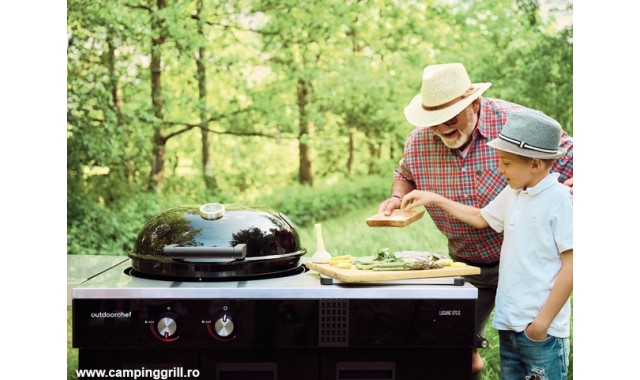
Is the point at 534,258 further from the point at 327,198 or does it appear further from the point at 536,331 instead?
the point at 327,198

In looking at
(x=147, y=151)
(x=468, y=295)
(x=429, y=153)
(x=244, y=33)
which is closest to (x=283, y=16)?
(x=244, y=33)

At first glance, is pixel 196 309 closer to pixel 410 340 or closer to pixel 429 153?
pixel 410 340

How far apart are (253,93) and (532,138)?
14.9 feet

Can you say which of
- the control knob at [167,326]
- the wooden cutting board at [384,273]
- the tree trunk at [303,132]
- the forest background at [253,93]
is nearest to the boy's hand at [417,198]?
the wooden cutting board at [384,273]

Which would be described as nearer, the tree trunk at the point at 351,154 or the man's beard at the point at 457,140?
the man's beard at the point at 457,140

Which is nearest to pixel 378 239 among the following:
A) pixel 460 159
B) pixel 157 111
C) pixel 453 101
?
pixel 157 111

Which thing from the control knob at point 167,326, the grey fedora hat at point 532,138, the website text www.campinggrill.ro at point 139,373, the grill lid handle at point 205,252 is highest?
the grey fedora hat at point 532,138

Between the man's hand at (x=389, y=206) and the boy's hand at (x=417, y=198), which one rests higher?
the boy's hand at (x=417, y=198)

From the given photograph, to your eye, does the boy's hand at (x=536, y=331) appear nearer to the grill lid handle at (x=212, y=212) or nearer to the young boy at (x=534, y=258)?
the young boy at (x=534, y=258)

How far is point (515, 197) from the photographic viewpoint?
299 cm

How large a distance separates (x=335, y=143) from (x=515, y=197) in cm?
426

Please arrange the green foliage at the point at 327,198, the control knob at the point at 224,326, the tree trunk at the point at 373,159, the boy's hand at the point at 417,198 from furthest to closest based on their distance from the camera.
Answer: the tree trunk at the point at 373,159, the green foliage at the point at 327,198, the boy's hand at the point at 417,198, the control knob at the point at 224,326

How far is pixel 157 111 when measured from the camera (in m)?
7.02

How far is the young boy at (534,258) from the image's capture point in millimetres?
2756
